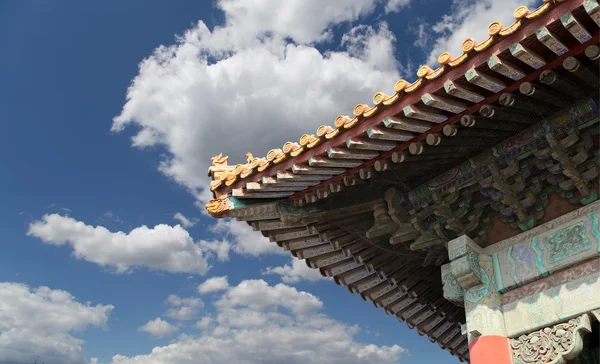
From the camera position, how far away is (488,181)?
5.95m

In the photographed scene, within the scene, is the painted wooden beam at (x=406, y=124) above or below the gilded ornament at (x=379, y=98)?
below

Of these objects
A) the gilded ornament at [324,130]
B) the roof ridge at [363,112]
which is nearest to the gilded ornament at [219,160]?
the roof ridge at [363,112]

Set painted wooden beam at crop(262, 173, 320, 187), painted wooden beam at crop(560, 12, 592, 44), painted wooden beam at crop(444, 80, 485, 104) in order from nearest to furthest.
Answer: painted wooden beam at crop(560, 12, 592, 44)
painted wooden beam at crop(444, 80, 485, 104)
painted wooden beam at crop(262, 173, 320, 187)

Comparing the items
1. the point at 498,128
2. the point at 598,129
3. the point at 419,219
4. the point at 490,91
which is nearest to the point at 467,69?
the point at 490,91

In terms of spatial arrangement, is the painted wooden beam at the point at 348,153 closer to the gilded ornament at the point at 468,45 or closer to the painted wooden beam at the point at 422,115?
the painted wooden beam at the point at 422,115

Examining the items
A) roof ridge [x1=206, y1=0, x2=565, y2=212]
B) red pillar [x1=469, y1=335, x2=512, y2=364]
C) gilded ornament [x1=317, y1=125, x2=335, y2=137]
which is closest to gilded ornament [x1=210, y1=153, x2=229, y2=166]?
roof ridge [x1=206, y1=0, x2=565, y2=212]

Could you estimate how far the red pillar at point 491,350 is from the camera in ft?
17.9

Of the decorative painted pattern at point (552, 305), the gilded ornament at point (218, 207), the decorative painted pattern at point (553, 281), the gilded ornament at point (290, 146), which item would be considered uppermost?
the gilded ornament at point (290, 146)

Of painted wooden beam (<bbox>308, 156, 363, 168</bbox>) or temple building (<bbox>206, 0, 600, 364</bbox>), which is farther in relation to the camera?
painted wooden beam (<bbox>308, 156, 363, 168</bbox>)

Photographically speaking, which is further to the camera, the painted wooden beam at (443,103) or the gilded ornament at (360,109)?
the gilded ornament at (360,109)

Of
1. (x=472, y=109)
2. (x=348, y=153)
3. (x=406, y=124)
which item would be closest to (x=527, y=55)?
(x=472, y=109)

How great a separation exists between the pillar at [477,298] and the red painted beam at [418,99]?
4.90ft

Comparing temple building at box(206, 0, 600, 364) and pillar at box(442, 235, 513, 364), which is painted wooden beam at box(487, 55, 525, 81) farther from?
pillar at box(442, 235, 513, 364)

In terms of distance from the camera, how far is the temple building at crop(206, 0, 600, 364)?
464 cm
